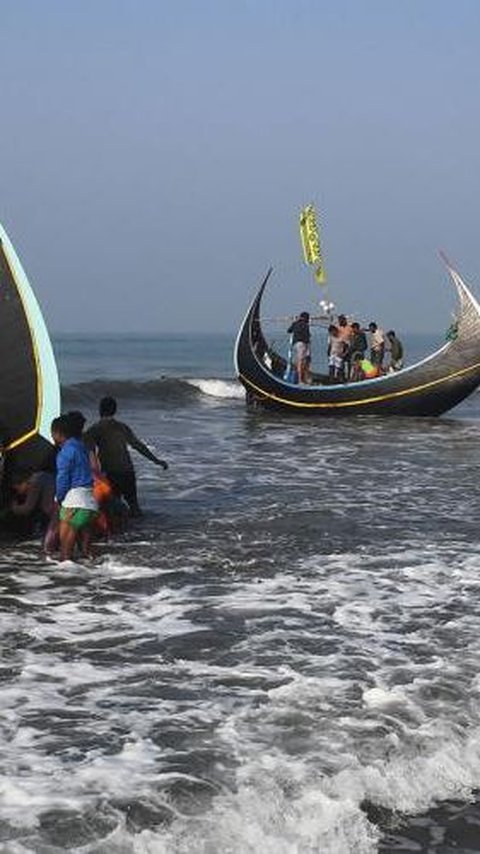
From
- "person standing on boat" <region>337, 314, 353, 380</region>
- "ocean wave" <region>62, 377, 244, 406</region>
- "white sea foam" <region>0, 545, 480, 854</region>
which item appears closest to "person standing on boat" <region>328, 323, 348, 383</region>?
"person standing on boat" <region>337, 314, 353, 380</region>

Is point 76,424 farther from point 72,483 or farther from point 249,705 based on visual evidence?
point 249,705

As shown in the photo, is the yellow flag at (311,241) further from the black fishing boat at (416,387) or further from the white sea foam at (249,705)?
the white sea foam at (249,705)

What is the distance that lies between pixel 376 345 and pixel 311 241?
316 centimetres

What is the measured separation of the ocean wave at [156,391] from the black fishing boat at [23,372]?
23.7m

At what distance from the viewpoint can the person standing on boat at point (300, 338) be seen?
2378cm

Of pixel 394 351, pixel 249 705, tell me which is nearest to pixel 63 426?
pixel 249 705

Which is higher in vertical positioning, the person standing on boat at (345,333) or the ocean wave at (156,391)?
the person standing on boat at (345,333)

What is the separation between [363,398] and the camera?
22.5 m

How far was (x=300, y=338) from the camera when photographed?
78.0 ft

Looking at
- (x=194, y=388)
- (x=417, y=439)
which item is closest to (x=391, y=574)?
(x=417, y=439)

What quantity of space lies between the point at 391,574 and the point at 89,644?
2.97 metres

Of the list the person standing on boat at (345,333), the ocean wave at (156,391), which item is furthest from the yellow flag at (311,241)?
the ocean wave at (156,391)

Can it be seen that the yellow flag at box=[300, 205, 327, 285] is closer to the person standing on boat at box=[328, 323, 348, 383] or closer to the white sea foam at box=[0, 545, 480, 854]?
the person standing on boat at box=[328, 323, 348, 383]

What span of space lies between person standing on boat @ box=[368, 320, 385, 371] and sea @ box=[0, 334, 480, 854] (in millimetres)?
13737
